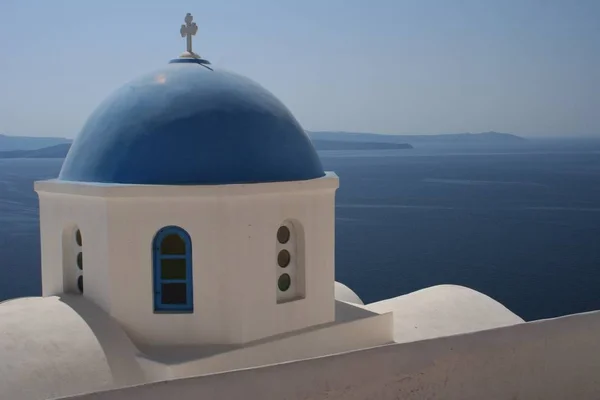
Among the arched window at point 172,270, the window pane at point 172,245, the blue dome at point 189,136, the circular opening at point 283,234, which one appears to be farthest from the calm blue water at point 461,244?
the window pane at point 172,245

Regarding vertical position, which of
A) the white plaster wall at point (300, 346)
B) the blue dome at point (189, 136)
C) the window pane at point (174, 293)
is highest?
the blue dome at point (189, 136)

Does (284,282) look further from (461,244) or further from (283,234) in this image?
(461,244)

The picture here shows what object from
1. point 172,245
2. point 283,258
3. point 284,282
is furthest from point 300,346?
point 172,245

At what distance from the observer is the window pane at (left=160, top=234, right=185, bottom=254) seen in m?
6.86

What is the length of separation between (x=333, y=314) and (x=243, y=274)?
4.57ft

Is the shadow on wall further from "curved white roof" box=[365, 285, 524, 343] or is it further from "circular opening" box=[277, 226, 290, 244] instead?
"curved white roof" box=[365, 285, 524, 343]

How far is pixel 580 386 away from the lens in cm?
650

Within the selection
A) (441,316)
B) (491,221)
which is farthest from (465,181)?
(441,316)

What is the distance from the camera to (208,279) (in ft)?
22.4

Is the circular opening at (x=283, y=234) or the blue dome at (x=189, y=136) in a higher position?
the blue dome at (x=189, y=136)

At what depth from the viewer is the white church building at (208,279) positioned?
585cm

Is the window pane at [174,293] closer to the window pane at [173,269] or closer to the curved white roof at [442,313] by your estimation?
the window pane at [173,269]

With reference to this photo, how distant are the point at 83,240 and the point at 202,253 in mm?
1255

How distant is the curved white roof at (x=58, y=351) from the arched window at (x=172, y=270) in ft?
1.83
